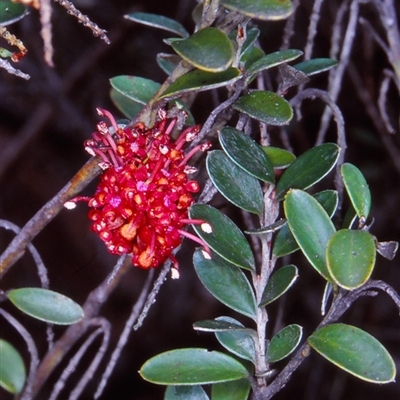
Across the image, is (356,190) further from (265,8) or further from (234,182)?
(265,8)

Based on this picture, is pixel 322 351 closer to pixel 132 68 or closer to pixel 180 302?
pixel 180 302

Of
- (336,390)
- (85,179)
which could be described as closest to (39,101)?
(85,179)

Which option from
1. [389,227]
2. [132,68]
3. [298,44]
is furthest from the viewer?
[132,68]

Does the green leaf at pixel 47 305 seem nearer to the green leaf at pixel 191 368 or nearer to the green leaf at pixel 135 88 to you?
the green leaf at pixel 191 368

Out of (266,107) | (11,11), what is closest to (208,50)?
(266,107)

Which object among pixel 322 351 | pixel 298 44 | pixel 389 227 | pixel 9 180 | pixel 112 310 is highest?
pixel 298 44

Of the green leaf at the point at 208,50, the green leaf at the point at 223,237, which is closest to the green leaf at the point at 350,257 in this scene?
→ the green leaf at the point at 223,237

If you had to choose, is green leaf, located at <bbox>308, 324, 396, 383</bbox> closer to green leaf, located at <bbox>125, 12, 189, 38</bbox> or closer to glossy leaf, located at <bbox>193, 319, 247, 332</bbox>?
glossy leaf, located at <bbox>193, 319, 247, 332</bbox>

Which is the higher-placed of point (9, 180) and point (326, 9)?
point (326, 9)
